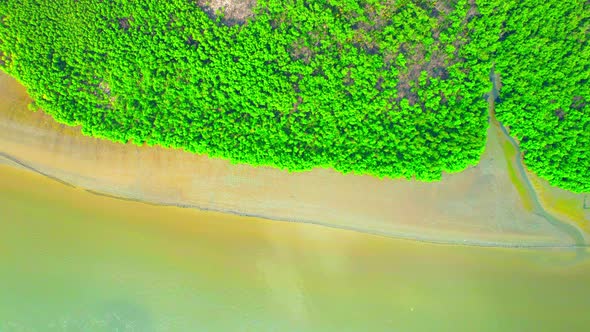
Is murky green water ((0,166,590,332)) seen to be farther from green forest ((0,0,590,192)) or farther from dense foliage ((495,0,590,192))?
dense foliage ((495,0,590,192))

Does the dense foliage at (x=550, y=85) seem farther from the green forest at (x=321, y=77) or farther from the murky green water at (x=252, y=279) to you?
the murky green water at (x=252, y=279)

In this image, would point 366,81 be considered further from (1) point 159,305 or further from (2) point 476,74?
(1) point 159,305

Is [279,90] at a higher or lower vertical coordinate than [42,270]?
higher

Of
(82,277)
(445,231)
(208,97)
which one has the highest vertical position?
(208,97)

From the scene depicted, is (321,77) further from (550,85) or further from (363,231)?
(550,85)

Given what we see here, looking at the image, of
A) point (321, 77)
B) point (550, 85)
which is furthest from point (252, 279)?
point (550, 85)

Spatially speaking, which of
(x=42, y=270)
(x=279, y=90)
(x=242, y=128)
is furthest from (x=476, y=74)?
(x=42, y=270)
